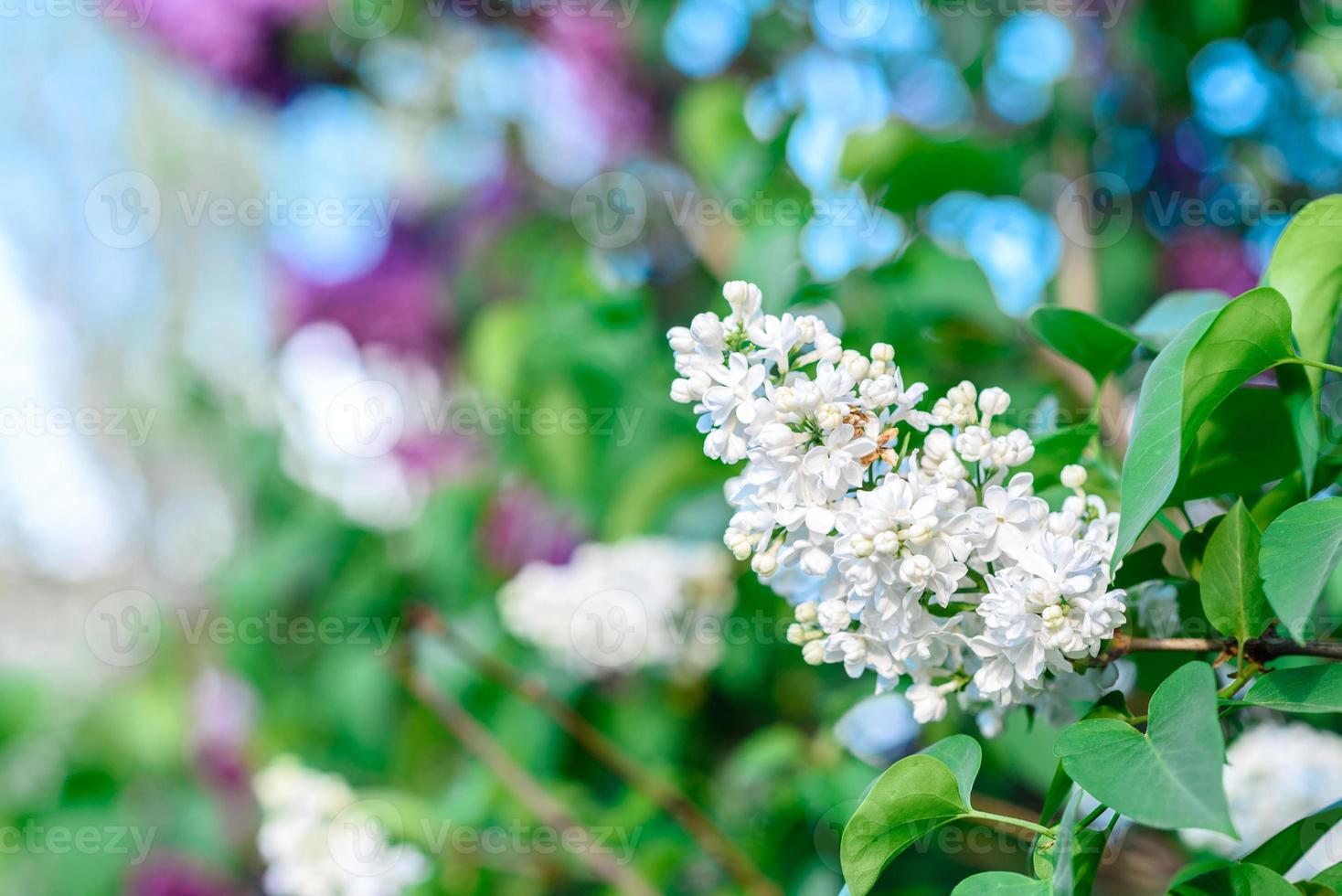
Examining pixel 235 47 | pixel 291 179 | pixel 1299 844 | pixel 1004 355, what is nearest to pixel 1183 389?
pixel 1299 844

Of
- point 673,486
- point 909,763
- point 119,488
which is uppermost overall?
point 909,763

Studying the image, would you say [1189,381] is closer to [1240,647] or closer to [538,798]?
[1240,647]

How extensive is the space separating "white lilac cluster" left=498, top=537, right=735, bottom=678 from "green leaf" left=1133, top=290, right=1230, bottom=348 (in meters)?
0.53

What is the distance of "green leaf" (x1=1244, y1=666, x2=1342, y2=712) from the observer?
26cm

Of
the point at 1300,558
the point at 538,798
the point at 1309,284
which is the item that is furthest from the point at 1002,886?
the point at 538,798

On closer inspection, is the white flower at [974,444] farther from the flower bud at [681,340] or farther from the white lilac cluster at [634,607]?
the white lilac cluster at [634,607]

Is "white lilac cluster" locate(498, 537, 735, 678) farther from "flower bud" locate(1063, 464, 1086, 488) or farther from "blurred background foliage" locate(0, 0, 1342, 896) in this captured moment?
"flower bud" locate(1063, 464, 1086, 488)

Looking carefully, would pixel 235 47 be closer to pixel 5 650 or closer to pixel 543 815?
pixel 543 815

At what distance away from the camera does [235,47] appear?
1269 millimetres

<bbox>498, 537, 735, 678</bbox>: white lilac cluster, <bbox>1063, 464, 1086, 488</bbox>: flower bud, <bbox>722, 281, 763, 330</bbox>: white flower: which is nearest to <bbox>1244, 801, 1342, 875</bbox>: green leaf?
<bbox>1063, 464, 1086, 488</bbox>: flower bud

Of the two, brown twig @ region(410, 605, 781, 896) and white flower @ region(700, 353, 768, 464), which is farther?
brown twig @ region(410, 605, 781, 896)

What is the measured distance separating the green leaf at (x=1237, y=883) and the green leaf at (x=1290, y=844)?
0.20 feet

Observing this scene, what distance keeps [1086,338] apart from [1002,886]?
212 millimetres

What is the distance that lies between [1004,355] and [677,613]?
377 mm
